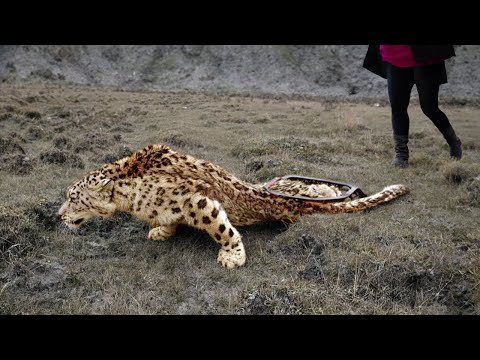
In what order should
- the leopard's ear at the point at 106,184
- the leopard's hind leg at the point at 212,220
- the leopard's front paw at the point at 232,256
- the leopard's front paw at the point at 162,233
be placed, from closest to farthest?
the leopard's front paw at the point at 232,256
the leopard's hind leg at the point at 212,220
the leopard's ear at the point at 106,184
the leopard's front paw at the point at 162,233

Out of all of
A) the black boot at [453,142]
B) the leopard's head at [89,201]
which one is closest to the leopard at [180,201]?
the leopard's head at [89,201]

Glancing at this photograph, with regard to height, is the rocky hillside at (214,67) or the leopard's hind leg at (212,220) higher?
the leopard's hind leg at (212,220)

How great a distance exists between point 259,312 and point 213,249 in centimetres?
148

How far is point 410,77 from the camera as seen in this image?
8.50 metres

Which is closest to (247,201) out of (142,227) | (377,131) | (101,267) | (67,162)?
(142,227)

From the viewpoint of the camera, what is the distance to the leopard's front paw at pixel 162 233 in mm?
5512

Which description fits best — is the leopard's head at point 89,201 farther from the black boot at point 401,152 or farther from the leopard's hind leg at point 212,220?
the black boot at point 401,152

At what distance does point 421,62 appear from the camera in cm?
803

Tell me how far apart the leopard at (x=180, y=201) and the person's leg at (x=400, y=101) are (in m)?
3.47

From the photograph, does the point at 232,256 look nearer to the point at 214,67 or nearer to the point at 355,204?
the point at 355,204

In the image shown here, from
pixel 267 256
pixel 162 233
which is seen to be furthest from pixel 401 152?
pixel 162 233

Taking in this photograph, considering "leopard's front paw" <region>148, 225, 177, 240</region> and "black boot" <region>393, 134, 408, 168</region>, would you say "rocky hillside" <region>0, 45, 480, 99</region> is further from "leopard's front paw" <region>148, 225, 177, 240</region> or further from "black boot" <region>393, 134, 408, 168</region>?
"leopard's front paw" <region>148, 225, 177, 240</region>

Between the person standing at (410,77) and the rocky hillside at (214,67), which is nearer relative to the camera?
the person standing at (410,77)

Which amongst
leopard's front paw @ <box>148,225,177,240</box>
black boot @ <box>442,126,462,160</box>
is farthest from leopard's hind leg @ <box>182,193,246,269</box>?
black boot @ <box>442,126,462,160</box>
